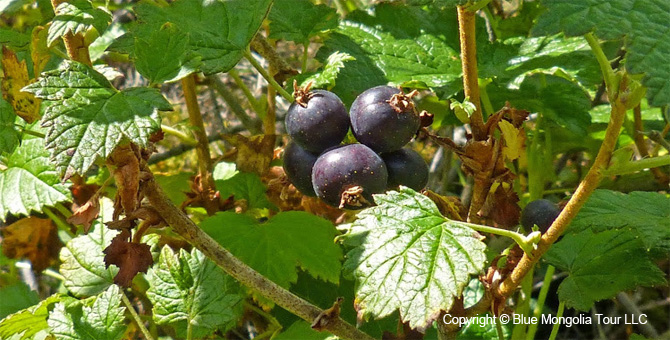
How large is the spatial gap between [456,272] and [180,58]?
614 mm

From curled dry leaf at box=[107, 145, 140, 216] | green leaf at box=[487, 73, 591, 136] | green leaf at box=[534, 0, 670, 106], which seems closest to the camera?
green leaf at box=[534, 0, 670, 106]

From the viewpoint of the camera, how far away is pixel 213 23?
1429 millimetres

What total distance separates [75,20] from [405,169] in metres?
0.65

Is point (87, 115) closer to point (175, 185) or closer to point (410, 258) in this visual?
point (410, 258)

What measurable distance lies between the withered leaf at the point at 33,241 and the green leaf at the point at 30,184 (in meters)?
0.42

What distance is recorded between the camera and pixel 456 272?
1038 millimetres

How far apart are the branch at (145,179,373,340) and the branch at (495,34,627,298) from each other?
0.33 m

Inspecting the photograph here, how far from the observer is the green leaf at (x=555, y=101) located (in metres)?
1.65

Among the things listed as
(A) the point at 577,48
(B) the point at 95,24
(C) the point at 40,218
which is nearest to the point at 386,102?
(B) the point at 95,24

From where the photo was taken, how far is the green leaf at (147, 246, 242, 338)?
1367mm

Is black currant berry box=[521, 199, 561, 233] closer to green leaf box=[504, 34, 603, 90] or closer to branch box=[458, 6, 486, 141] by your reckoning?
branch box=[458, 6, 486, 141]

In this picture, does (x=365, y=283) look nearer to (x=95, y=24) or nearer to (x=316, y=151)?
(x=316, y=151)

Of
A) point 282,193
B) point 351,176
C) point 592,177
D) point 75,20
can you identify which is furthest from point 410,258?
point 75,20

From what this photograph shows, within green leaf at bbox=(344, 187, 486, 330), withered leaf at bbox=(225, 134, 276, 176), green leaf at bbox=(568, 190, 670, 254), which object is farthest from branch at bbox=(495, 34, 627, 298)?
withered leaf at bbox=(225, 134, 276, 176)
